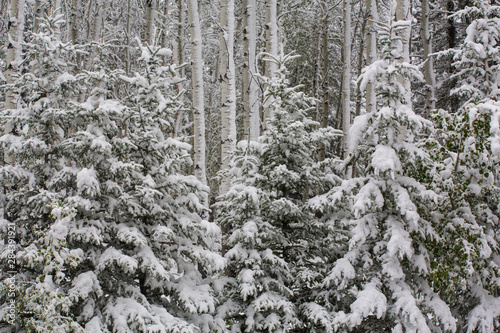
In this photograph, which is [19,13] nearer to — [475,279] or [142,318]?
[142,318]

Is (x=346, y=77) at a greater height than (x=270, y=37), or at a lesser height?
lesser

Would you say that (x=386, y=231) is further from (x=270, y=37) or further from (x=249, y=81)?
(x=270, y=37)

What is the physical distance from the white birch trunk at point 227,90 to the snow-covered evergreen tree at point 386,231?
2.98 meters

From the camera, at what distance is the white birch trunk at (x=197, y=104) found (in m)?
8.39

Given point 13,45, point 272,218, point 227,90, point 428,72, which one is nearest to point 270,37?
point 227,90

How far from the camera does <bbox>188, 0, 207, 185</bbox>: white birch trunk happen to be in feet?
27.5

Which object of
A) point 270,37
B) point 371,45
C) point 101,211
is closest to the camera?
point 101,211

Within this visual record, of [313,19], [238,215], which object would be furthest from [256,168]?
[313,19]

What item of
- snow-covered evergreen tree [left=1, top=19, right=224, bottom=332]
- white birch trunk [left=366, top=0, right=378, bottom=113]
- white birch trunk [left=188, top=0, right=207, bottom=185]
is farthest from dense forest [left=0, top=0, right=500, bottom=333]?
white birch trunk [left=366, top=0, right=378, bottom=113]

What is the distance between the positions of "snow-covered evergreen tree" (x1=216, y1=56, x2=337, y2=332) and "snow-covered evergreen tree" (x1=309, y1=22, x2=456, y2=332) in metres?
0.55

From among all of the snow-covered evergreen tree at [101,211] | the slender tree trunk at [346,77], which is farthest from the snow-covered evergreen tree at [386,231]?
the slender tree trunk at [346,77]

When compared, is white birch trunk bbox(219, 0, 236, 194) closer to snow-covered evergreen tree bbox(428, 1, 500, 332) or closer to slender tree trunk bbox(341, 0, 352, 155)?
snow-covered evergreen tree bbox(428, 1, 500, 332)

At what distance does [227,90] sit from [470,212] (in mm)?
5306

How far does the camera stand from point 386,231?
5836 mm
